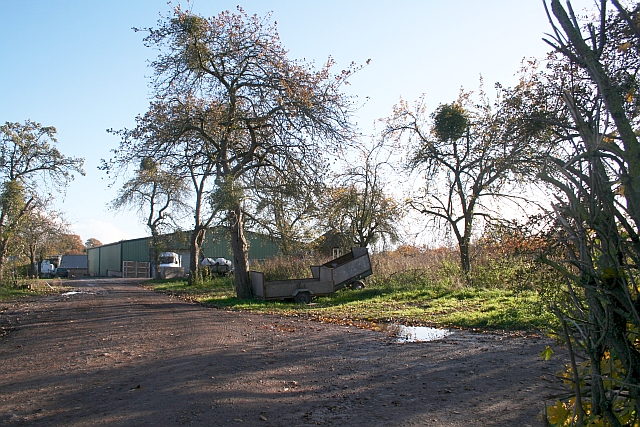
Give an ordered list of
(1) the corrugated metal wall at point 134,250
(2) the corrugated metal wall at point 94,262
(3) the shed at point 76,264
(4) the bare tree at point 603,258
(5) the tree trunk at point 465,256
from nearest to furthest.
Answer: (4) the bare tree at point 603,258, (5) the tree trunk at point 465,256, (1) the corrugated metal wall at point 134,250, (3) the shed at point 76,264, (2) the corrugated metal wall at point 94,262

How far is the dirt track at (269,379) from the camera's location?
550cm

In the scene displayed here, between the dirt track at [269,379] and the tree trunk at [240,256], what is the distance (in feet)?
33.0

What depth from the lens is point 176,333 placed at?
12102 millimetres

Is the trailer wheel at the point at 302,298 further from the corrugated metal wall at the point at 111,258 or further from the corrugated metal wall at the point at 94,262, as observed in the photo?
the corrugated metal wall at the point at 94,262

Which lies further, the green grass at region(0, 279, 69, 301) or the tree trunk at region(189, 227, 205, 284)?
the tree trunk at region(189, 227, 205, 284)

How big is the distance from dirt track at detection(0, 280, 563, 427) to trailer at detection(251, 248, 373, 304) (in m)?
8.21

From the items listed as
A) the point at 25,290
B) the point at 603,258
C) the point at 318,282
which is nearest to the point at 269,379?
the point at 603,258

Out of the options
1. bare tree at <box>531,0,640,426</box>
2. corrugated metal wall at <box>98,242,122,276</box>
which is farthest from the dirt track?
corrugated metal wall at <box>98,242,122,276</box>

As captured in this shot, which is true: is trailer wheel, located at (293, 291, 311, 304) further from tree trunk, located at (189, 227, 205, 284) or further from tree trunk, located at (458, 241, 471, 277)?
tree trunk, located at (189, 227, 205, 284)

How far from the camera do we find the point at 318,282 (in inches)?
833

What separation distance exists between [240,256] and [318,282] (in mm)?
3967

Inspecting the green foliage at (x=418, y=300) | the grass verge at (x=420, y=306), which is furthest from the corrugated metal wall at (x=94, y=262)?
the grass verge at (x=420, y=306)

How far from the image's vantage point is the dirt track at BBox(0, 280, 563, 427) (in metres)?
5.50

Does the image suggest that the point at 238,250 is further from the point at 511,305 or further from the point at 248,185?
the point at 511,305
